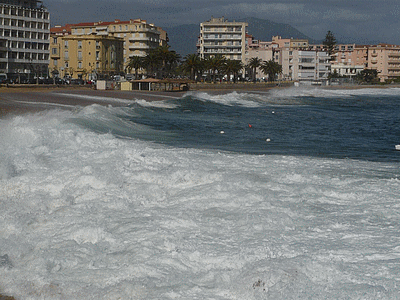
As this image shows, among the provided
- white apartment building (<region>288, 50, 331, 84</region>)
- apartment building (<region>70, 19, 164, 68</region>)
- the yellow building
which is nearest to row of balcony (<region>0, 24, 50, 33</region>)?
the yellow building

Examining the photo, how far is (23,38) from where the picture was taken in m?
107

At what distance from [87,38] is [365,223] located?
115007 millimetres

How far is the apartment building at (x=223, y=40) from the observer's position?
138m

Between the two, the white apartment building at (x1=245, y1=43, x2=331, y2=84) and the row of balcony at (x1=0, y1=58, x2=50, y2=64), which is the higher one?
the white apartment building at (x1=245, y1=43, x2=331, y2=84)

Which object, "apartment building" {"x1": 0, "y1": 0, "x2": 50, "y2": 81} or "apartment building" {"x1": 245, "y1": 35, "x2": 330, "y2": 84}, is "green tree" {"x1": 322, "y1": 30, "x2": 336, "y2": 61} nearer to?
"apartment building" {"x1": 245, "y1": 35, "x2": 330, "y2": 84}

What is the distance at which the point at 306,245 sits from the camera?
26.2 feet

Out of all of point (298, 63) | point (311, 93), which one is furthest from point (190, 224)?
point (298, 63)

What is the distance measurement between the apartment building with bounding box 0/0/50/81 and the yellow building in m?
7.18

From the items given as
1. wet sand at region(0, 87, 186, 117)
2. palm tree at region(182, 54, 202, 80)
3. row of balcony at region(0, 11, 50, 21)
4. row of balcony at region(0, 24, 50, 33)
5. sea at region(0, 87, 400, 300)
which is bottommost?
sea at region(0, 87, 400, 300)

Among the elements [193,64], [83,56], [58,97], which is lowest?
[58,97]

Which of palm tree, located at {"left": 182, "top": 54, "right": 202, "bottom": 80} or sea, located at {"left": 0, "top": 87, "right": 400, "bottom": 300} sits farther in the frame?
palm tree, located at {"left": 182, "top": 54, "right": 202, "bottom": 80}

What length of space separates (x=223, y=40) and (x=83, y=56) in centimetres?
3710

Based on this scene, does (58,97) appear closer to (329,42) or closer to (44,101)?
(44,101)

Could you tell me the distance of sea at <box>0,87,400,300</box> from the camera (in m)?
6.72
